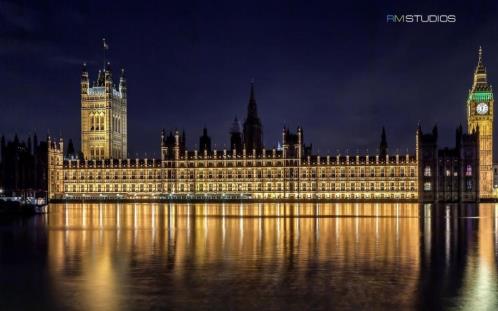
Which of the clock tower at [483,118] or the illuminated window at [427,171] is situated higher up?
the clock tower at [483,118]

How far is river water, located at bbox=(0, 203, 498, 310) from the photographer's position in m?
19.4

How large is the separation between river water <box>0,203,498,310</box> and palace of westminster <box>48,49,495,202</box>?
90.4 metres

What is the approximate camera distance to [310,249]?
3175 centimetres

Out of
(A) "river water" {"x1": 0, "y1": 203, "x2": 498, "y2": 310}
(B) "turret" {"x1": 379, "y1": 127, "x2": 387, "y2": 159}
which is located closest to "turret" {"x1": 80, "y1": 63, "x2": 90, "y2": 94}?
(B) "turret" {"x1": 379, "y1": 127, "x2": 387, "y2": 159}

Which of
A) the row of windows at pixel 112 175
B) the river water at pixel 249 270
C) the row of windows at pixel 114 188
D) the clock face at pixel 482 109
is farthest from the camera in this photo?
the clock face at pixel 482 109

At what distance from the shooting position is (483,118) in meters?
146

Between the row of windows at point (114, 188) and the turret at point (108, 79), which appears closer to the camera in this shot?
the row of windows at point (114, 188)

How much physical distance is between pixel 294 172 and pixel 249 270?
372 feet

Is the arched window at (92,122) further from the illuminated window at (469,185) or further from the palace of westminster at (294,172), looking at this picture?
the illuminated window at (469,185)

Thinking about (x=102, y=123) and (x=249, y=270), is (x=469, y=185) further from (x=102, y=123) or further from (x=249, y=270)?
(x=249, y=270)

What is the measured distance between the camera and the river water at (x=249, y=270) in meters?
19.4

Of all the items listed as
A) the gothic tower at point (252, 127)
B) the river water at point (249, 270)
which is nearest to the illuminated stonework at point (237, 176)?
the gothic tower at point (252, 127)

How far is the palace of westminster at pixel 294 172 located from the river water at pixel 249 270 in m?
90.4

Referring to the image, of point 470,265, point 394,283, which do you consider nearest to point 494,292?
point 394,283
